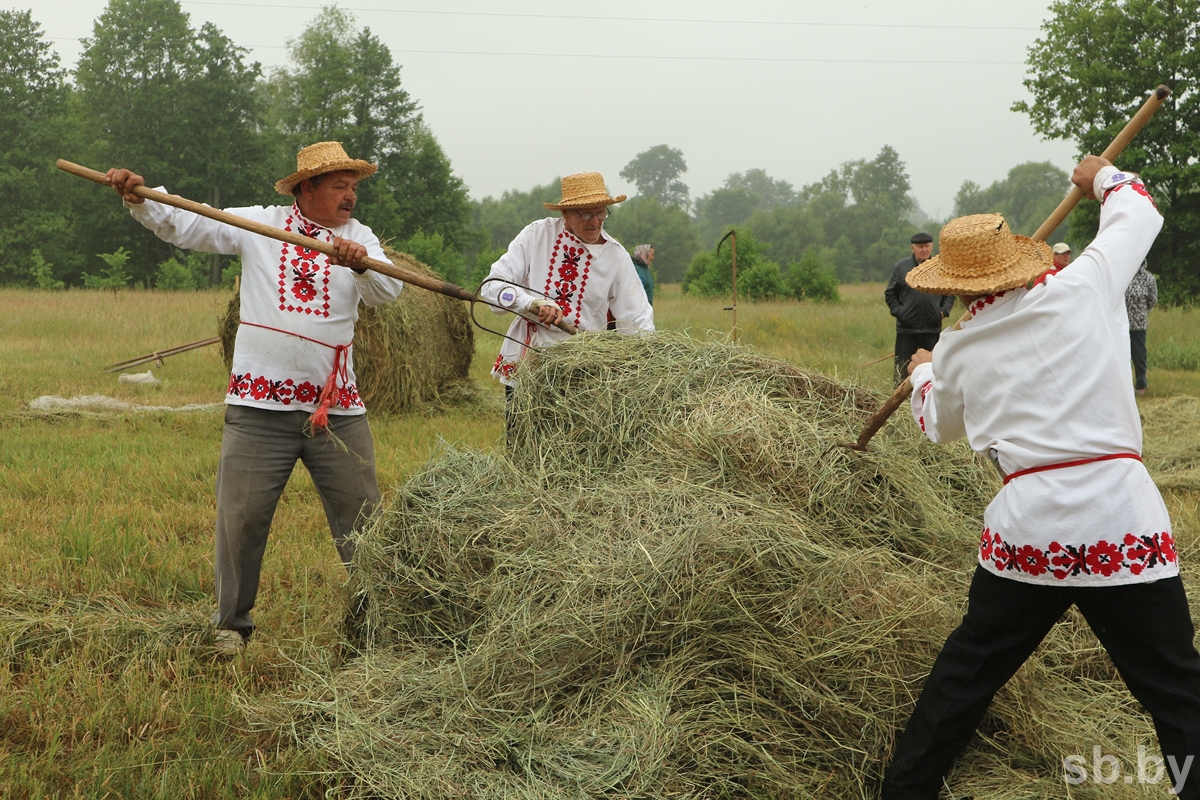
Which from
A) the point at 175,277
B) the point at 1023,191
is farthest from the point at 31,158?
the point at 1023,191

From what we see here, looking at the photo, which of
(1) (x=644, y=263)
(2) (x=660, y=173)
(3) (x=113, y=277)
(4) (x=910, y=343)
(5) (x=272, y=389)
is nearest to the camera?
(5) (x=272, y=389)

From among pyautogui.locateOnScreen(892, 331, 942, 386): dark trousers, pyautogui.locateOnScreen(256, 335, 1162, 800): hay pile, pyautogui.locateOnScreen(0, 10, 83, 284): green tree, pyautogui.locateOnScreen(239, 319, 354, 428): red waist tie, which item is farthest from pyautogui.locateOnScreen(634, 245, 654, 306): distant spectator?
pyautogui.locateOnScreen(0, 10, 83, 284): green tree

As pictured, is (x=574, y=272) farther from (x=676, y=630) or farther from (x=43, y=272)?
(x=43, y=272)

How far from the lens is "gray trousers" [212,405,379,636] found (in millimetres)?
3779

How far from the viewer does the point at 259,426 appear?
380 cm

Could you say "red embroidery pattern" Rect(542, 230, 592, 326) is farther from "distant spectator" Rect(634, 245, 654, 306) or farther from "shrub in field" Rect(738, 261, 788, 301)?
"shrub in field" Rect(738, 261, 788, 301)

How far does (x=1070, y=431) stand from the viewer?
8.14 feet

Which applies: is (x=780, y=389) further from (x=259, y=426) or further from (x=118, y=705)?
(x=118, y=705)

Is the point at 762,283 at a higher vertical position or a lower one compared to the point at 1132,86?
lower

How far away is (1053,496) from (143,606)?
3677 millimetres

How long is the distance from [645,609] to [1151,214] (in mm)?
1816

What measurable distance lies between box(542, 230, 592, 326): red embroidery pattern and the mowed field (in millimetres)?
578

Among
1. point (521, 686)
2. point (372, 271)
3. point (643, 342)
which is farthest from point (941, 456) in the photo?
point (372, 271)

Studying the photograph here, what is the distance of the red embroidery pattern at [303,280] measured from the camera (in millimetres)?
3781
